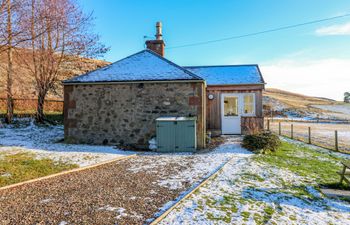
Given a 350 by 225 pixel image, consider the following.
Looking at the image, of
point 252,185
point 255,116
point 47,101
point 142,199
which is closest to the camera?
point 142,199

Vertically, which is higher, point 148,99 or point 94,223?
point 148,99

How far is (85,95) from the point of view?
1120 cm

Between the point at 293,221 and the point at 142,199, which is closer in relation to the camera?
the point at 293,221

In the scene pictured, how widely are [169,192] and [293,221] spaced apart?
93.6 inches

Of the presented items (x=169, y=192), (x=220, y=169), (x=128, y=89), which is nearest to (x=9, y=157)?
(x=128, y=89)

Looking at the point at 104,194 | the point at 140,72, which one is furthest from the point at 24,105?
the point at 104,194

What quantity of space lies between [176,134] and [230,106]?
5.81 metres

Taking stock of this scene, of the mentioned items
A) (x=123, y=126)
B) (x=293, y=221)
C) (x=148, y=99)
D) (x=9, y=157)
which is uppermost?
(x=148, y=99)

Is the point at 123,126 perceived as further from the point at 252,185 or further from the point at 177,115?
the point at 252,185

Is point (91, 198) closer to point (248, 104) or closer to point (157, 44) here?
point (248, 104)

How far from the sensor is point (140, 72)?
1123 centimetres

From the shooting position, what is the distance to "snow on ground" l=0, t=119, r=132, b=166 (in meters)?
8.23

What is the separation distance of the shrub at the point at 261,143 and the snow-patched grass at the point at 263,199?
178 cm

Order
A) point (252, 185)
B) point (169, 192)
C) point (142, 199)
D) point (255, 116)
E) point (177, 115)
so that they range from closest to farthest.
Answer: point (142, 199) → point (169, 192) → point (252, 185) → point (177, 115) → point (255, 116)
